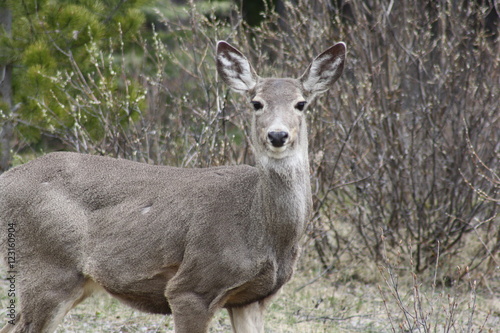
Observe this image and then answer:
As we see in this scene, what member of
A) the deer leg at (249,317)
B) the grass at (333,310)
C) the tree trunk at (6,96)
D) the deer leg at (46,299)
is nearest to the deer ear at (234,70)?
the deer leg at (249,317)

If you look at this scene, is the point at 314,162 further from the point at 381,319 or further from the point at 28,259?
the point at 28,259

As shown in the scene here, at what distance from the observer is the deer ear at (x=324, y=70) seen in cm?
561

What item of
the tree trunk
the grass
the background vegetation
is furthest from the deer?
the tree trunk

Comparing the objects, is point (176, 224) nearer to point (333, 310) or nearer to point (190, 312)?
point (190, 312)

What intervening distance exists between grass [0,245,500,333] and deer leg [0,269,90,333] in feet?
4.49

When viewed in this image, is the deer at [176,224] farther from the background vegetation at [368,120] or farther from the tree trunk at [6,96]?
the tree trunk at [6,96]

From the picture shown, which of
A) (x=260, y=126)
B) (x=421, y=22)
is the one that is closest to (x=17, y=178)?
(x=260, y=126)

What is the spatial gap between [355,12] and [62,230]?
15.4 ft

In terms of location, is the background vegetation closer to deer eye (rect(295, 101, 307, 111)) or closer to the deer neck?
deer eye (rect(295, 101, 307, 111))

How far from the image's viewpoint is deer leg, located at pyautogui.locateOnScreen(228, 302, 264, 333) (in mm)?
5441

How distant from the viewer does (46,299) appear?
541 cm

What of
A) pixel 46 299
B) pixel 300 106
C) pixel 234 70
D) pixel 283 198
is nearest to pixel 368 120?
pixel 234 70

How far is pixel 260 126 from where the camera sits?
5.18 metres

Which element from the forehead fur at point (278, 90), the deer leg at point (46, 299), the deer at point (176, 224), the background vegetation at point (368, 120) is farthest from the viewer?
the background vegetation at point (368, 120)
